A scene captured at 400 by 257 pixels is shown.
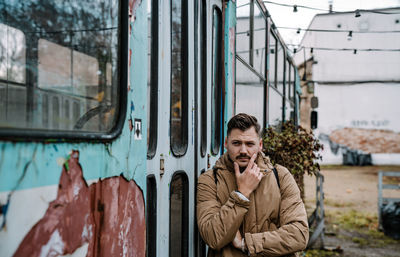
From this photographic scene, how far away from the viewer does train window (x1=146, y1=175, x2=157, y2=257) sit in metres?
2.04

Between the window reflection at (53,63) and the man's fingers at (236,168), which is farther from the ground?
the window reflection at (53,63)

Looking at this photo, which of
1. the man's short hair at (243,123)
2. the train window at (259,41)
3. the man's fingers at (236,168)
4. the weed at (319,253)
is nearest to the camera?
the man's fingers at (236,168)

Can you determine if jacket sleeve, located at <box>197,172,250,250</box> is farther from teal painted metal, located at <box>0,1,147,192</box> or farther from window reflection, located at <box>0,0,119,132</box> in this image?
window reflection, located at <box>0,0,119,132</box>

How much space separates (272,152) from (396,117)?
62.0 feet

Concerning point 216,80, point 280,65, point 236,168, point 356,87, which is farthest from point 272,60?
point 356,87

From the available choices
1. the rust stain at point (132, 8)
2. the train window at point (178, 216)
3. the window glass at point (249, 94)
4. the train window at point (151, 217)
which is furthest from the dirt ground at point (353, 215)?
the rust stain at point (132, 8)

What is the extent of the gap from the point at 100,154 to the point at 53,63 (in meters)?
0.36

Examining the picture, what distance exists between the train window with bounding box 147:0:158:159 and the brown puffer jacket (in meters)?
0.47

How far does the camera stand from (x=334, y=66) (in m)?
22.2

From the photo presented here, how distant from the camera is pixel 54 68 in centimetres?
134

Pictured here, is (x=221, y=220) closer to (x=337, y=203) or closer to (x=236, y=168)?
(x=236, y=168)

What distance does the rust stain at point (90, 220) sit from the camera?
1218 millimetres

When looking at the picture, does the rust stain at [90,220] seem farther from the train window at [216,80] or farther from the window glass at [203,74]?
the train window at [216,80]

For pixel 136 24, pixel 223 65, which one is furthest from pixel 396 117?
pixel 136 24
